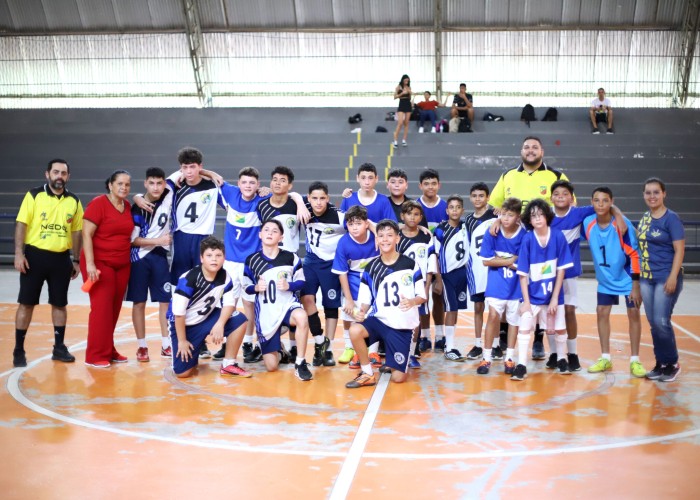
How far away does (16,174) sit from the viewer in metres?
20.0

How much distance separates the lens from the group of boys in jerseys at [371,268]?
7.15m

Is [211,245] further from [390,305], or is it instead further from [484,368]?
[484,368]

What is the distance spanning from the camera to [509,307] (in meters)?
7.57

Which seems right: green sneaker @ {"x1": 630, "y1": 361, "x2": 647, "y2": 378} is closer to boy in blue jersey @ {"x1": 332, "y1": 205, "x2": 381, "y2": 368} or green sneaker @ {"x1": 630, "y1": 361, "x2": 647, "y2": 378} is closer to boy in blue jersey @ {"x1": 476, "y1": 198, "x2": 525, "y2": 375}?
Result: boy in blue jersey @ {"x1": 476, "y1": 198, "x2": 525, "y2": 375}

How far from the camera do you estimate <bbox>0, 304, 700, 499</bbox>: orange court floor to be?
4.48 m

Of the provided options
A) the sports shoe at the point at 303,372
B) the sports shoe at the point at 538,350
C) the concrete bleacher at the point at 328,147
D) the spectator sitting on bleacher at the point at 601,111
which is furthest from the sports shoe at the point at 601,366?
the spectator sitting on bleacher at the point at 601,111

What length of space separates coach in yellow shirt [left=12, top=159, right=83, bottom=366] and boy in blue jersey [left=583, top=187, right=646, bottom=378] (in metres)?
5.14

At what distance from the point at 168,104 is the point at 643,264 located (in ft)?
63.1

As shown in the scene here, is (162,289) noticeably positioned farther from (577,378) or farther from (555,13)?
(555,13)

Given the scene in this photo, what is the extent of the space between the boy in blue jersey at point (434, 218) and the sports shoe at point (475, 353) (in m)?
0.45

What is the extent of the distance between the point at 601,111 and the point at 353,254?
51.7 ft

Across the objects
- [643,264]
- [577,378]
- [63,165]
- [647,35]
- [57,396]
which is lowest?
[577,378]

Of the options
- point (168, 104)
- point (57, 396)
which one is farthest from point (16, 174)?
point (57, 396)

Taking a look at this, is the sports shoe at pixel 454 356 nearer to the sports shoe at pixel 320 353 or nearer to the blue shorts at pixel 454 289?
the blue shorts at pixel 454 289
